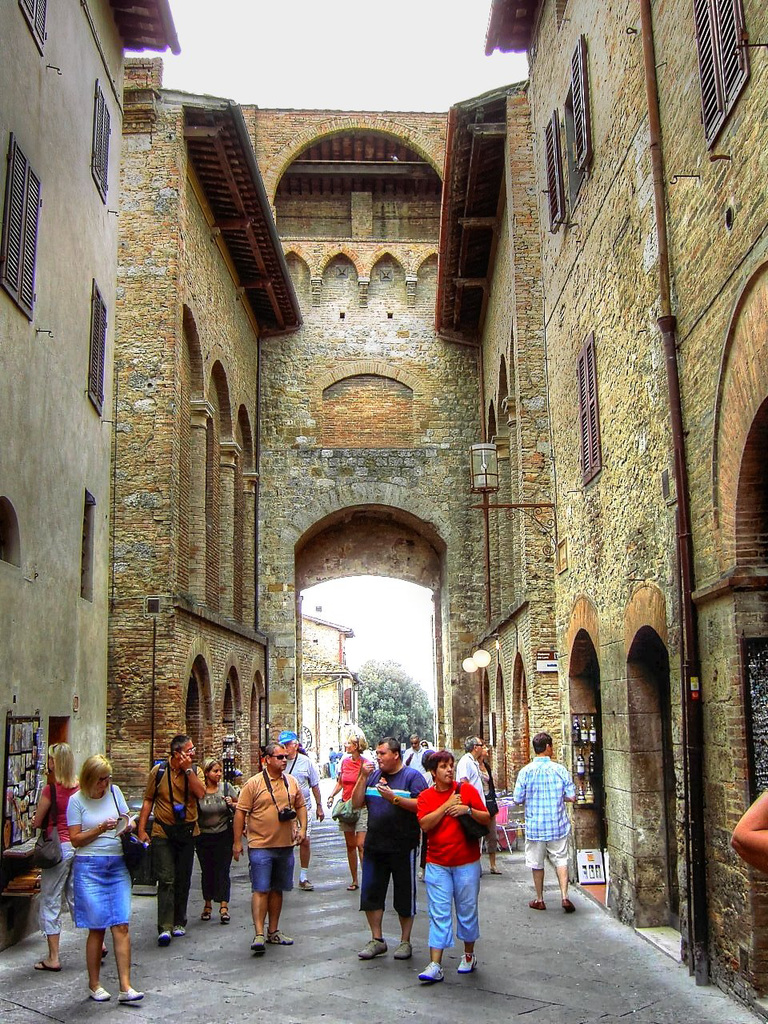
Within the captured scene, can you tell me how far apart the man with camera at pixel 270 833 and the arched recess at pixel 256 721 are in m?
12.6

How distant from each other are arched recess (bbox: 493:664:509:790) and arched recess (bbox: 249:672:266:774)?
4.64 m

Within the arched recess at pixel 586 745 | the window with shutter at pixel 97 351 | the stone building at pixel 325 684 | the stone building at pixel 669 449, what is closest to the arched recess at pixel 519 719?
the stone building at pixel 669 449

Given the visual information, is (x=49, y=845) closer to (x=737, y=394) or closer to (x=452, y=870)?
(x=452, y=870)

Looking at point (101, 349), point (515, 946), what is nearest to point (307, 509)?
point (101, 349)

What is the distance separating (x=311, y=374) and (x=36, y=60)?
46.9 feet

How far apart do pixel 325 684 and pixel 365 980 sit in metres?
43.5

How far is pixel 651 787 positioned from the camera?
897cm

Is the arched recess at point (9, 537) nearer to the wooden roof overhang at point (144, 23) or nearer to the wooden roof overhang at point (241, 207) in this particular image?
the wooden roof overhang at point (144, 23)

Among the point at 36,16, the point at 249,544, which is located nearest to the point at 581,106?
the point at 36,16

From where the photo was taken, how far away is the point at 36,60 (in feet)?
32.2

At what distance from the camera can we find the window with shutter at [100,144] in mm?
12211

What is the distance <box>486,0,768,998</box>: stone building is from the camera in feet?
20.9

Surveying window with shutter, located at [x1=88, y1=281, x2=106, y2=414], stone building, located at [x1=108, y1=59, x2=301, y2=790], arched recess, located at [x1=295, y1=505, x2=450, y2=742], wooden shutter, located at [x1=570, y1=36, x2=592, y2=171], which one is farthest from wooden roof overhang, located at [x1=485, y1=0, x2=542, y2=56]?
arched recess, located at [x1=295, y1=505, x2=450, y2=742]

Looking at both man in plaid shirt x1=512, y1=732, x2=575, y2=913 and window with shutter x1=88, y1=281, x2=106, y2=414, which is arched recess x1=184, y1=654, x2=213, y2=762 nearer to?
window with shutter x1=88, y1=281, x2=106, y2=414
